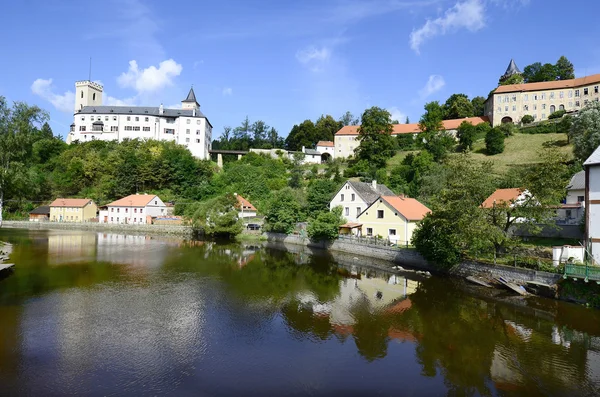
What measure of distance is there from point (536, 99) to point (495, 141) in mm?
19830

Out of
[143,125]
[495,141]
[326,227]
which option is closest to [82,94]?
[143,125]

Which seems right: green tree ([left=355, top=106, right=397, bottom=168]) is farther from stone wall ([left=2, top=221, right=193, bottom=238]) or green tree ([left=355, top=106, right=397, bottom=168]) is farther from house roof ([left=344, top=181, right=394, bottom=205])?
stone wall ([left=2, top=221, right=193, bottom=238])

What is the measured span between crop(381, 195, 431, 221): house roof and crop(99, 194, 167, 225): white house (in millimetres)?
41011

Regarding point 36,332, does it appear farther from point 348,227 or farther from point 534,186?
point 348,227

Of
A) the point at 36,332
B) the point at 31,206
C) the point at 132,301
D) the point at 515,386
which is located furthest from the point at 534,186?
the point at 31,206

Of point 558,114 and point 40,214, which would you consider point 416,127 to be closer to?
point 558,114

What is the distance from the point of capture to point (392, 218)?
36.4 metres

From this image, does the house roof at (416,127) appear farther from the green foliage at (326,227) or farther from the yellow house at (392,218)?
the green foliage at (326,227)

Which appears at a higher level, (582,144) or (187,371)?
(582,144)

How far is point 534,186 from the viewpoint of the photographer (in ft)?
74.9

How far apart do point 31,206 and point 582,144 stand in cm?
8575

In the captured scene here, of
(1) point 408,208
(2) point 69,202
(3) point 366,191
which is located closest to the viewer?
(1) point 408,208

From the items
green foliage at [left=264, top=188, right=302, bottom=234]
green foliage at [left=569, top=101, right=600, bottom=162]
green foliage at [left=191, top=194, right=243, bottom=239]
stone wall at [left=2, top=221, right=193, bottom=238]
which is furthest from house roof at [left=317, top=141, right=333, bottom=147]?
green foliage at [left=569, top=101, right=600, bottom=162]

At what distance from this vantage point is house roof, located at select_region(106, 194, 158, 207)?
62.0 metres
